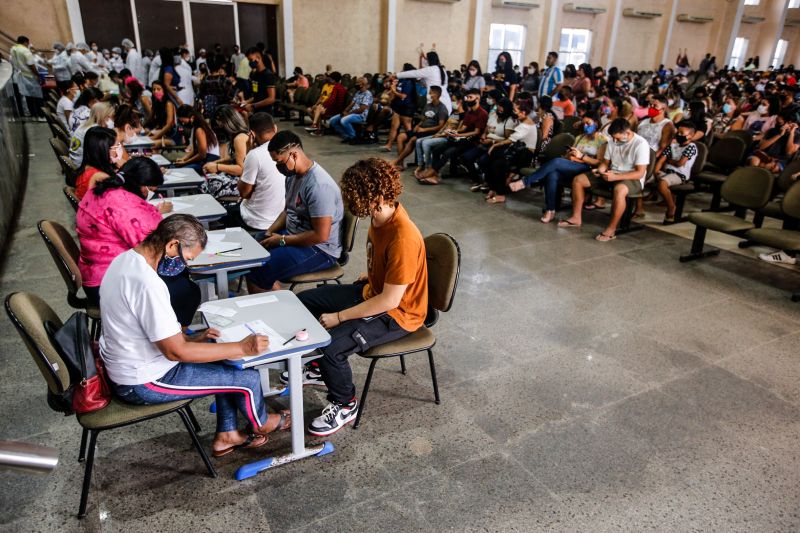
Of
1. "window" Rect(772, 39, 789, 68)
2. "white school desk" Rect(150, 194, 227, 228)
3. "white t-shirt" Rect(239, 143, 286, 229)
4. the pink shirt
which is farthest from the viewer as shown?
"window" Rect(772, 39, 789, 68)

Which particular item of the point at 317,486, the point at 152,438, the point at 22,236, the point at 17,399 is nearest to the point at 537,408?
the point at 317,486

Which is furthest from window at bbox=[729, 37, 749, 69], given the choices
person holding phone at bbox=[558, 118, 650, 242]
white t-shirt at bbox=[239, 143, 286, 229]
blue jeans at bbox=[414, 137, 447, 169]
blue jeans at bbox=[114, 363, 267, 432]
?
blue jeans at bbox=[114, 363, 267, 432]

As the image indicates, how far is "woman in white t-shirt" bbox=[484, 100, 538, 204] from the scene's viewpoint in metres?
6.68

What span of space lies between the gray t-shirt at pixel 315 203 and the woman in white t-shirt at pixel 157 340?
1.17 meters

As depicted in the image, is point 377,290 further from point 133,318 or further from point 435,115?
point 435,115

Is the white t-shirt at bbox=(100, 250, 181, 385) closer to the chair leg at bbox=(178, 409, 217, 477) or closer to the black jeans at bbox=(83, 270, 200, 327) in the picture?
the chair leg at bbox=(178, 409, 217, 477)

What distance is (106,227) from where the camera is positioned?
2.72 m

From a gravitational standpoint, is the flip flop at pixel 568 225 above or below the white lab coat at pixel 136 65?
below

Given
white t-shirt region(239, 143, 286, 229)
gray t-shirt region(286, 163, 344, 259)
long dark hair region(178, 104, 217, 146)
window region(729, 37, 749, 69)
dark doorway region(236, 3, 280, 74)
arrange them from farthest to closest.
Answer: window region(729, 37, 749, 69) < dark doorway region(236, 3, 280, 74) < long dark hair region(178, 104, 217, 146) < white t-shirt region(239, 143, 286, 229) < gray t-shirt region(286, 163, 344, 259)

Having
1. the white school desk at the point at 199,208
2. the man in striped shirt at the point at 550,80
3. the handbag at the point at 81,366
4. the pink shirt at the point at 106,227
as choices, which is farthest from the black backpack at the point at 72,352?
the man in striped shirt at the point at 550,80

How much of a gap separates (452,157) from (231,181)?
3878mm

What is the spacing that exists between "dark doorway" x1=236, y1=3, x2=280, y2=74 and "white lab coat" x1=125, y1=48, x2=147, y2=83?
3.45 m

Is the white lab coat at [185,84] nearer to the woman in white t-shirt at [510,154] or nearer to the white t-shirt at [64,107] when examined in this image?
the white t-shirt at [64,107]

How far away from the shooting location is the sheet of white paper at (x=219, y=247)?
2.94 metres
